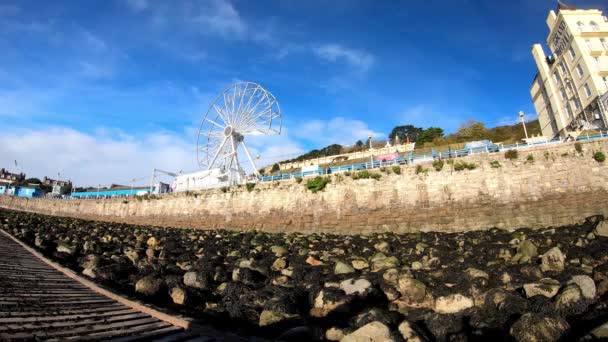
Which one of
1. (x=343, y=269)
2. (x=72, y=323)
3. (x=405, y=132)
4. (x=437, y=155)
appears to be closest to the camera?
(x=72, y=323)

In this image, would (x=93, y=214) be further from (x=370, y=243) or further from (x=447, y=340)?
(x=447, y=340)

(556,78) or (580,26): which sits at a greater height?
(580,26)

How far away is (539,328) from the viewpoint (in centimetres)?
564

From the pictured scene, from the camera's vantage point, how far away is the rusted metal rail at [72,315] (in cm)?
495

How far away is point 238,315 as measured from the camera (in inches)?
305

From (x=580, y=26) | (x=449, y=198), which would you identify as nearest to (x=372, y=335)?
(x=449, y=198)

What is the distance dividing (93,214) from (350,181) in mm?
41293

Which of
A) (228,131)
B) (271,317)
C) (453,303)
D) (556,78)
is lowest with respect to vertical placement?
(453,303)

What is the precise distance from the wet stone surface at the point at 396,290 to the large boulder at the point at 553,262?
3 centimetres

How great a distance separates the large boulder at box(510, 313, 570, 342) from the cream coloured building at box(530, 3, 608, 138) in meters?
34.1

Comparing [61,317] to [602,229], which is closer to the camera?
[61,317]

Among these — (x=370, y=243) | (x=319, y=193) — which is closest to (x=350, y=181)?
(x=319, y=193)

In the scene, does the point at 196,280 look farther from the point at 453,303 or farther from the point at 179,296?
the point at 453,303

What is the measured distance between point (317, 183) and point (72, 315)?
21.6 metres
